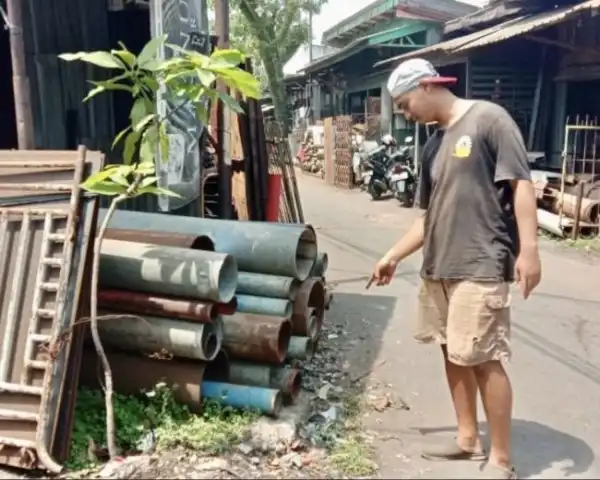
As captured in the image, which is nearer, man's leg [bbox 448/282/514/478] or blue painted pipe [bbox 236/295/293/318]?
man's leg [bbox 448/282/514/478]

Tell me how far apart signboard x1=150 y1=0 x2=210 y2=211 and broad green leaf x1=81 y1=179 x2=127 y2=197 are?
1.87 meters

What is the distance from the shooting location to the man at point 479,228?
3059 millimetres

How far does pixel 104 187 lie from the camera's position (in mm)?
3355

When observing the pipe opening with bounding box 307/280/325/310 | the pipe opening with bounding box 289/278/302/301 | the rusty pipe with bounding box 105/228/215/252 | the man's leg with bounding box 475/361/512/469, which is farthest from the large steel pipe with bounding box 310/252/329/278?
the man's leg with bounding box 475/361/512/469

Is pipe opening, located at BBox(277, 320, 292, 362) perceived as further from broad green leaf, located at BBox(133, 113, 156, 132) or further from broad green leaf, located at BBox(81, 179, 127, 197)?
broad green leaf, located at BBox(133, 113, 156, 132)

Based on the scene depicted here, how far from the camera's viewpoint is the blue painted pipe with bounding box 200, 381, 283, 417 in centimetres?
376

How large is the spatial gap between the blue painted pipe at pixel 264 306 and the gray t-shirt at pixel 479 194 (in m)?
1.17

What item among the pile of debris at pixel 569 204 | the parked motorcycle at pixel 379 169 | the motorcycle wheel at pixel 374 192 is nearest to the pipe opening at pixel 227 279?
A: the pile of debris at pixel 569 204

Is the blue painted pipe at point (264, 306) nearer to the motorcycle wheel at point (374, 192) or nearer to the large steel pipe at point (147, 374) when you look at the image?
the large steel pipe at point (147, 374)

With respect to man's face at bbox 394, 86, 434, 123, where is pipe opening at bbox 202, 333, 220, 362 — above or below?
below

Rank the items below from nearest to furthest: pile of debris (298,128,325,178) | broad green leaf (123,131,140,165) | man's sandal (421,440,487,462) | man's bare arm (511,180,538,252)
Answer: man's bare arm (511,180,538,252)
man's sandal (421,440,487,462)
broad green leaf (123,131,140,165)
pile of debris (298,128,325,178)

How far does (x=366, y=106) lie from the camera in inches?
792

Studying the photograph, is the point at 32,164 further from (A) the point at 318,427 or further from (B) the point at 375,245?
(B) the point at 375,245

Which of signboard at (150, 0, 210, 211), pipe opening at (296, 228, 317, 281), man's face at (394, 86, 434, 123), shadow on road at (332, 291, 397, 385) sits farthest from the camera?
signboard at (150, 0, 210, 211)
